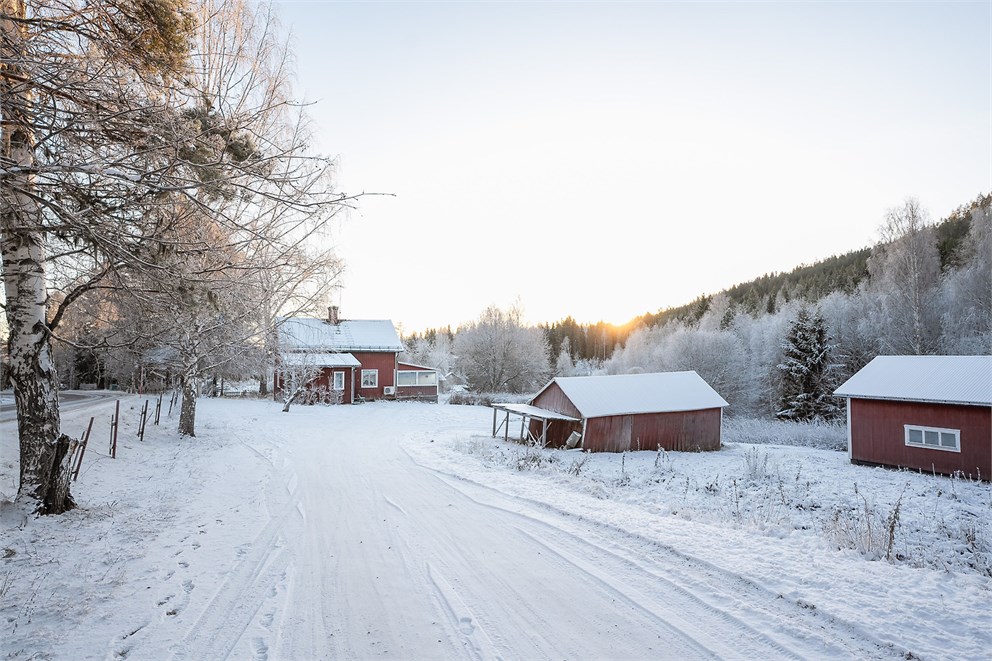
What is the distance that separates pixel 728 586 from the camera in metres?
4.72

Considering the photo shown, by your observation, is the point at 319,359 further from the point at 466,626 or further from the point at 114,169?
the point at 466,626

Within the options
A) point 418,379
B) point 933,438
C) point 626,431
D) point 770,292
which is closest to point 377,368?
point 418,379

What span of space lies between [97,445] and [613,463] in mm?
15544

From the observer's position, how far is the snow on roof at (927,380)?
17.3 m

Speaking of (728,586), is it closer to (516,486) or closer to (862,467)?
(516,486)

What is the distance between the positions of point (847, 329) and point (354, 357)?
38.4m

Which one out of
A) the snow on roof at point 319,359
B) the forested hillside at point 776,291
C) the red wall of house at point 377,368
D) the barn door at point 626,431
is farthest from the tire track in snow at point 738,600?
the forested hillside at point 776,291

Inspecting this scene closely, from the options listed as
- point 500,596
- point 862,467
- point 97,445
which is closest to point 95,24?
point 500,596

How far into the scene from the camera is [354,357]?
3538 centimetres

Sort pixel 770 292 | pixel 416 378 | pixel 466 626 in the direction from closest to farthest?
1. pixel 466 626
2. pixel 416 378
3. pixel 770 292

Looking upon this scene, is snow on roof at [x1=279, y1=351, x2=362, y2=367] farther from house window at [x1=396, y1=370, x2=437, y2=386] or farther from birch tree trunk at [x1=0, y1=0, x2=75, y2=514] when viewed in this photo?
birch tree trunk at [x1=0, y1=0, x2=75, y2=514]

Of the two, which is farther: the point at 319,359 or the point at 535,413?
the point at 319,359

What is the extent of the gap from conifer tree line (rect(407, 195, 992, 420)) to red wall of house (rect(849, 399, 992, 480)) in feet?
45.9

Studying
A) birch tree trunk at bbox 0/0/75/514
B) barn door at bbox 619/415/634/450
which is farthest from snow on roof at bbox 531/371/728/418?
birch tree trunk at bbox 0/0/75/514
